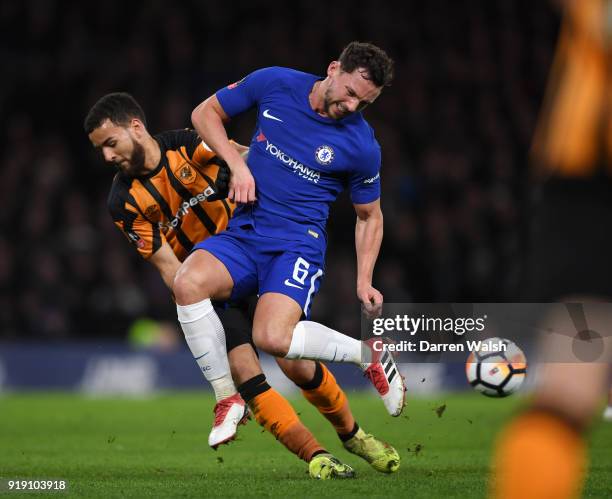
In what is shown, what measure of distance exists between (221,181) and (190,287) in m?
0.93

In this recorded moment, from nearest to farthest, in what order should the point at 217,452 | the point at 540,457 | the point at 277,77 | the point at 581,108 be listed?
the point at 540,457 < the point at 581,108 < the point at 277,77 < the point at 217,452

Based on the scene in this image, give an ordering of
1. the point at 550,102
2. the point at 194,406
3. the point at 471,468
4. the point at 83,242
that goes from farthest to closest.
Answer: the point at 83,242 → the point at 194,406 → the point at 471,468 → the point at 550,102

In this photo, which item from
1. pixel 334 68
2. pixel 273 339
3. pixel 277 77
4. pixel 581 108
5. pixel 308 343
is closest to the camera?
pixel 581 108

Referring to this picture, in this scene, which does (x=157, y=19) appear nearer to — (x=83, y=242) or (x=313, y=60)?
(x=313, y=60)

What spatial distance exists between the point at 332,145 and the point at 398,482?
1.66m

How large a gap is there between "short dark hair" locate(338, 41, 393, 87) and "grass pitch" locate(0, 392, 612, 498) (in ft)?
5.62

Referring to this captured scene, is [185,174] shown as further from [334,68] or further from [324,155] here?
[334,68]

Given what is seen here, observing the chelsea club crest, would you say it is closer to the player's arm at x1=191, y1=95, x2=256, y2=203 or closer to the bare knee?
the player's arm at x1=191, y1=95, x2=256, y2=203

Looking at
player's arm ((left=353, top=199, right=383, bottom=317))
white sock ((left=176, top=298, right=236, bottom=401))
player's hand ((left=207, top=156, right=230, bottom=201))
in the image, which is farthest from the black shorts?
player's hand ((left=207, top=156, right=230, bottom=201))

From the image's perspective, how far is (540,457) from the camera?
253 cm

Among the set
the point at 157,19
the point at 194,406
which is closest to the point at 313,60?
the point at 157,19

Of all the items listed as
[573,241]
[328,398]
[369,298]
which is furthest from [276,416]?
[573,241]

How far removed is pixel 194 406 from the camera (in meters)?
10.5

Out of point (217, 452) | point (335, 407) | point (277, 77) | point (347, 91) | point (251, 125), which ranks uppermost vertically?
point (347, 91)
